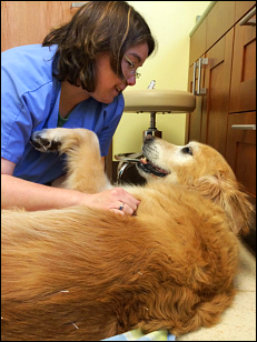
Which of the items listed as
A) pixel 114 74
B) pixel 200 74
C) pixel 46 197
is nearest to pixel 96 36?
pixel 114 74

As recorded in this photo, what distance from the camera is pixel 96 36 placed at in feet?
1.46

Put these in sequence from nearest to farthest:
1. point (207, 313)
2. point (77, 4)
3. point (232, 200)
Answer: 1. point (77, 4)
2. point (207, 313)
3. point (232, 200)

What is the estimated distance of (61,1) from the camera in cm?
38

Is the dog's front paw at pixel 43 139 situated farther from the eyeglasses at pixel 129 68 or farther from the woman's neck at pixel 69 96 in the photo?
the eyeglasses at pixel 129 68

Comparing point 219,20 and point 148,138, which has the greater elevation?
point 219,20

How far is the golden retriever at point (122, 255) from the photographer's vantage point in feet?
1.42

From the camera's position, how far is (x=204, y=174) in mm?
807

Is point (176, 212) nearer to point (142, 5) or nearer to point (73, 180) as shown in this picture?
point (73, 180)

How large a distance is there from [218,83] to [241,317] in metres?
0.44

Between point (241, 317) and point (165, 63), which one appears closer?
point (165, 63)

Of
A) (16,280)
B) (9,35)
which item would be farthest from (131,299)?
(9,35)

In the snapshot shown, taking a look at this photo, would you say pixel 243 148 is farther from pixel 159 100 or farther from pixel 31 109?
pixel 31 109

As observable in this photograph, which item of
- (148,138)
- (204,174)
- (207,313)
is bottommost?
(207,313)

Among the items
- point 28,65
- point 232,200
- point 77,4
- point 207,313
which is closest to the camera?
point 77,4
